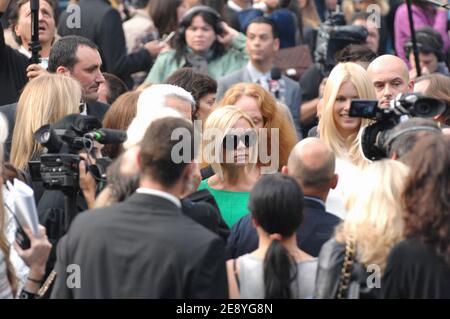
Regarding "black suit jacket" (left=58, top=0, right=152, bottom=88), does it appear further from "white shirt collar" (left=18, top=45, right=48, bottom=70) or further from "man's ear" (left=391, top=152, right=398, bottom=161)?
"man's ear" (left=391, top=152, right=398, bottom=161)

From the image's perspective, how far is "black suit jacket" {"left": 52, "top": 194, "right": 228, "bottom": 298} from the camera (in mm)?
4707

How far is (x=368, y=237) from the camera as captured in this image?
16.5ft

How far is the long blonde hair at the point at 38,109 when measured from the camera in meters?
6.67

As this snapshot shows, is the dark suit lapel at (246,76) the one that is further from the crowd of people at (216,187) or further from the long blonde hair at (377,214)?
the long blonde hair at (377,214)

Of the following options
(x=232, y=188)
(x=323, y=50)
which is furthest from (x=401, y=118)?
(x=323, y=50)

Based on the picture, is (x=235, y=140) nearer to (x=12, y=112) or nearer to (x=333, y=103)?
(x=333, y=103)

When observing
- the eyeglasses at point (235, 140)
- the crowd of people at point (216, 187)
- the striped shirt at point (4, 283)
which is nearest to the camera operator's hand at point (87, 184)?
the crowd of people at point (216, 187)

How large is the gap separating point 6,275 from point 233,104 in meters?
2.40

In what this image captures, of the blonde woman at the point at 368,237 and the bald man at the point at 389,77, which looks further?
the bald man at the point at 389,77

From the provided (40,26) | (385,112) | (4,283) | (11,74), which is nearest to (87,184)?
(4,283)

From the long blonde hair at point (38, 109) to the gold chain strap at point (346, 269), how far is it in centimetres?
219

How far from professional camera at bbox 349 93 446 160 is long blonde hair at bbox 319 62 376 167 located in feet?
3.86
